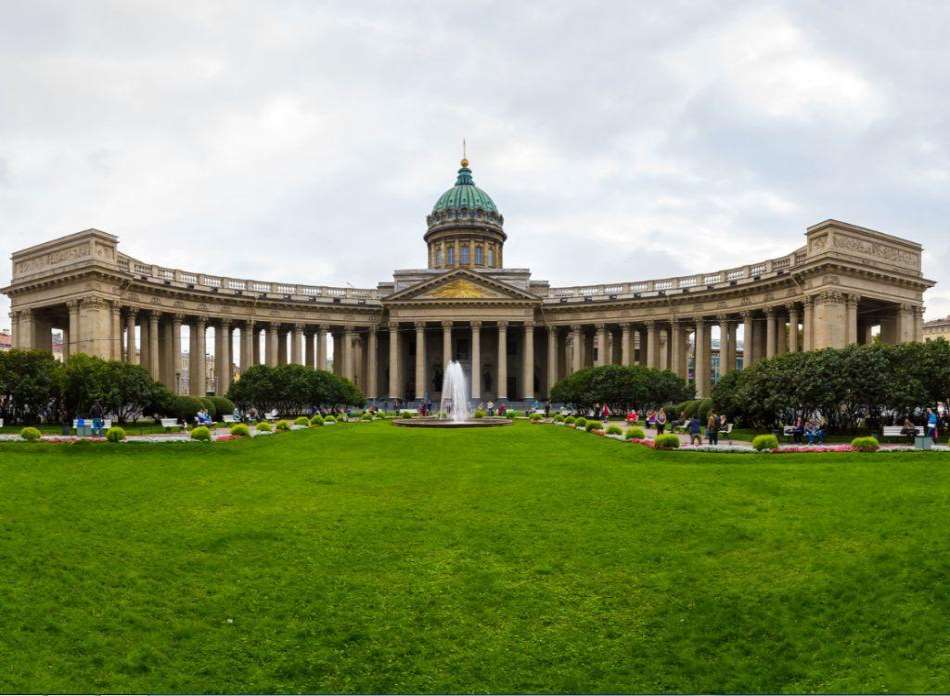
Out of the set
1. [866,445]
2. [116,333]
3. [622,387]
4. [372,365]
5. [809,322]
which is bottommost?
[866,445]

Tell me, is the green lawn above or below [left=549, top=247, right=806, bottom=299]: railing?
below

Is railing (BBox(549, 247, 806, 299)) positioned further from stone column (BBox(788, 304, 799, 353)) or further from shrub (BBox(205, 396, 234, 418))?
shrub (BBox(205, 396, 234, 418))

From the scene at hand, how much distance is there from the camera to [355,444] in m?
27.2

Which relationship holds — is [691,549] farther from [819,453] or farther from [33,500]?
[33,500]

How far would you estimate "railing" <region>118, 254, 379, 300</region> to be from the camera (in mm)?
56000

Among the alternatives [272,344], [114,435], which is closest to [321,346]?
[272,344]

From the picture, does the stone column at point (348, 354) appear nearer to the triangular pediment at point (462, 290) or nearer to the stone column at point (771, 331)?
the triangular pediment at point (462, 290)

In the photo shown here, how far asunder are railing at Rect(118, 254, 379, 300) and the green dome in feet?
60.4

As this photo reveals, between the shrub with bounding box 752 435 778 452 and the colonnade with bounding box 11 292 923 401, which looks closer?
the shrub with bounding box 752 435 778 452

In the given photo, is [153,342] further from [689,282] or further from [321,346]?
[689,282]

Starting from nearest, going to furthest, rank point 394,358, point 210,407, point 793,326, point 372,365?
1. point 210,407
2. point 793,326
3. point 394,358
4. point 372,365

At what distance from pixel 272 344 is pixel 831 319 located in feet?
171

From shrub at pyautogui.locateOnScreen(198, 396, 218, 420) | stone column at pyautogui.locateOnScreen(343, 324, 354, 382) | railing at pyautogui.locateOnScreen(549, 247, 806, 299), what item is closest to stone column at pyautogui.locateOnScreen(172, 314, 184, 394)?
stone column at pyautogui.locateOnScreen(343, 324, 354, 382)

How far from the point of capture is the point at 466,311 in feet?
226
